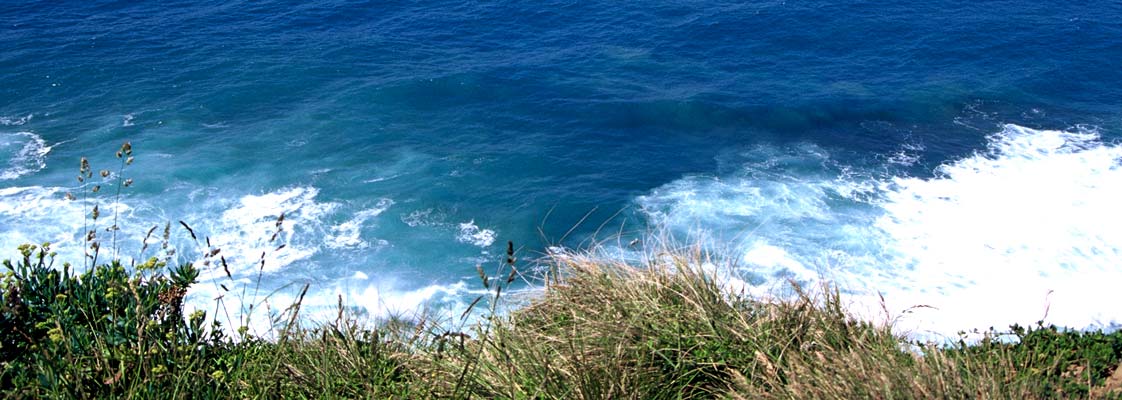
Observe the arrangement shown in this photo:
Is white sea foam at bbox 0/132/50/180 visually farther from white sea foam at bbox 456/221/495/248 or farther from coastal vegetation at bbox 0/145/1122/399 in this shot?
coastal vegetation at bbox 0/145/1122/399

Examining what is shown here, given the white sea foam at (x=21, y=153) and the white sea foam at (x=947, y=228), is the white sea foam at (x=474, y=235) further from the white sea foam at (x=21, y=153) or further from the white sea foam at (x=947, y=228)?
the white sea foam at (x=21, y=153)

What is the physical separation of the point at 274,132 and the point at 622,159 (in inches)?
487

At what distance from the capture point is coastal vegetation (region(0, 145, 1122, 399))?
6801 millimetres

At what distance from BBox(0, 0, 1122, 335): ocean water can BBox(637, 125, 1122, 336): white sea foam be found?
0.32ft

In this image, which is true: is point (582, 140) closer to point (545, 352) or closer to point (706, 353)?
point (706, 353)

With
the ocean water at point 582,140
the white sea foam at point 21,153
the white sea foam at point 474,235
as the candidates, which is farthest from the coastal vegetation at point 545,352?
the white sea foam at point 21,153

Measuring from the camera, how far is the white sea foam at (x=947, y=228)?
2297 centimetres

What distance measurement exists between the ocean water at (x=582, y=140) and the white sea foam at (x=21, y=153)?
0.61ft

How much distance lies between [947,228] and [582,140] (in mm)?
12321

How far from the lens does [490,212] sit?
26359 millimetres

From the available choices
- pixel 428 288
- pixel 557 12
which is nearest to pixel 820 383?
pixel 428 288

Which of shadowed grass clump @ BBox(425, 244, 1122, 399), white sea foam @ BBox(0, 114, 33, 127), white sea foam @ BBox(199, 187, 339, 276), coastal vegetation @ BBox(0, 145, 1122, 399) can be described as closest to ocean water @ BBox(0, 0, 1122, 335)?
white sea foam @ BBox(199, 187, 339, 276)

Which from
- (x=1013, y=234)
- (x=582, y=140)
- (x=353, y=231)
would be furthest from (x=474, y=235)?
(x=1013, y=234)

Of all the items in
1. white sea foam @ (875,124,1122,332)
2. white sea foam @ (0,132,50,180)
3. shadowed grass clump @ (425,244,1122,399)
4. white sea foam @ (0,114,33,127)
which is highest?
white sea foam @ (0,114,33,127)
